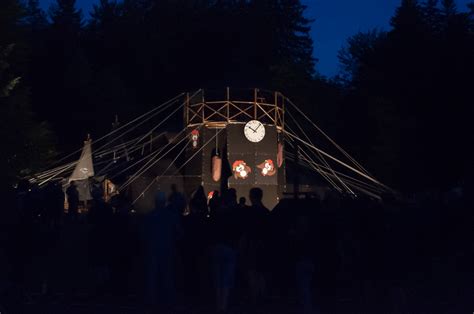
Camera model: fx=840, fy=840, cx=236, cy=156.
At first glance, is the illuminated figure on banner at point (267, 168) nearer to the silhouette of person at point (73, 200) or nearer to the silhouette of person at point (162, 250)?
the silhouette of person at point (73, 200)

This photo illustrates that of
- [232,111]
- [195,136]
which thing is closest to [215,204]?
[195,136]

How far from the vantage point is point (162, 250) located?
459 inches

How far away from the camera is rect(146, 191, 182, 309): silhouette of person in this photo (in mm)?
11586

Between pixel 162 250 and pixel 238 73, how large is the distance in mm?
42755

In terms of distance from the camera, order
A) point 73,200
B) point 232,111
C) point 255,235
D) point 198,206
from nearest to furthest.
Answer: point 255,235 → point 198,206 → point 73,200 → point 232,111

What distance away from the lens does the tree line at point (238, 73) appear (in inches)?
1515

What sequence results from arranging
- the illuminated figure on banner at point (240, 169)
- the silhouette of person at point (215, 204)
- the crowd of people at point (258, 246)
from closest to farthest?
the crowd of people at point (258, 246) → the silhouette of person at point (215, 204) → the illuminated figure on banner at point (240, 169)

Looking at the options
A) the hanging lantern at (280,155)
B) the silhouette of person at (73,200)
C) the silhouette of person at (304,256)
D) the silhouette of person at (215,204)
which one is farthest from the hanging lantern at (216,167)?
the silhouette of person at (304,256)

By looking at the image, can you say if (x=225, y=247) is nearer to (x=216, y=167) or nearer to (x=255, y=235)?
(x=255, y=235)

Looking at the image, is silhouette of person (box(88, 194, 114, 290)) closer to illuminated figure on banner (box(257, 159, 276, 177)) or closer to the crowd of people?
the crowd of people

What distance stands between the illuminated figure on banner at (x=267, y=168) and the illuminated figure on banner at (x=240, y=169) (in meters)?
0.43

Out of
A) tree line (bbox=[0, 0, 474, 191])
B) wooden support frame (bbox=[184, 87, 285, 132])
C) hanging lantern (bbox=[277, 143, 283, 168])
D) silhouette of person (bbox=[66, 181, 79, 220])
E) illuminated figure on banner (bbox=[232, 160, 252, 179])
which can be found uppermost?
tree line (bbox=[0, 0, 474, 191])

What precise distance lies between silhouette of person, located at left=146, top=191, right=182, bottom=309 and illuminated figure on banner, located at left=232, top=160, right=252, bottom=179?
16.3 meters

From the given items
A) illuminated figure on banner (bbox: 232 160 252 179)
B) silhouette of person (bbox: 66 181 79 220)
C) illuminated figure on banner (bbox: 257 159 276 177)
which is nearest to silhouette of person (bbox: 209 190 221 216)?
silhouette of person (bbox: 66 181 79 220)
